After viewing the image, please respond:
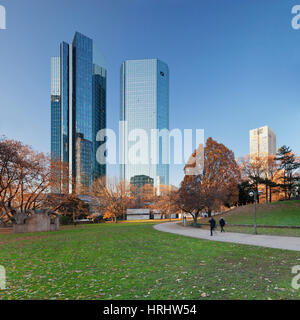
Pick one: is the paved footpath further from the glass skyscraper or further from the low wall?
the glass skyscraper

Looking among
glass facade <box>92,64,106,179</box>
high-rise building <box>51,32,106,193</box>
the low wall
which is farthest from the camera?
glass facade <box>92,64,106,179</box>

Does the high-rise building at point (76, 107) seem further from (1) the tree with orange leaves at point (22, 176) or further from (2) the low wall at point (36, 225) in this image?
(2) the low wall at point (36, 225)

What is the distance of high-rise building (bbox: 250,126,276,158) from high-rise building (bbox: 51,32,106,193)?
75.0m

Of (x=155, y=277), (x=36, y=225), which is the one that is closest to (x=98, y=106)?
(x=36, y=225)

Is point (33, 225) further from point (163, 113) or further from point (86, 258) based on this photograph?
point (163, 113)

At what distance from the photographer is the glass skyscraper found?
384ft

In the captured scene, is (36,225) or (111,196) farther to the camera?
(111,196)

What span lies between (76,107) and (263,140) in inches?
3489

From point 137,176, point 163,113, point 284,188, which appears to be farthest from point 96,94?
point 284,188

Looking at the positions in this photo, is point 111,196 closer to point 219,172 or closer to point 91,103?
point 219,172

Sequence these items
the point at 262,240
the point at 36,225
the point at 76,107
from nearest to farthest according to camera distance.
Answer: the point at 262,240, the point at 36,225, the point at 76,107

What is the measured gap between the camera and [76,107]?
4405 inches

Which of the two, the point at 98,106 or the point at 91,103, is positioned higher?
the point at 98,106

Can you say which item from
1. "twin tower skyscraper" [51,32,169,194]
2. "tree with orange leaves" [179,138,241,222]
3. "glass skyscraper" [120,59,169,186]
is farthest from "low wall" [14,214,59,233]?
"glass skyscraper" [120,59,169,186]
